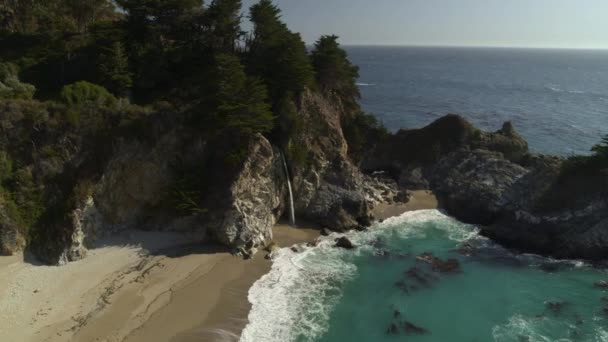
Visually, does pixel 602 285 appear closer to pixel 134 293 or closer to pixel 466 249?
pixel 466 249

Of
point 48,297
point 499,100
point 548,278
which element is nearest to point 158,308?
point 48,297

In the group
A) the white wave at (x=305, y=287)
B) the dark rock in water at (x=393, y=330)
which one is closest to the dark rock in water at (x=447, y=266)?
the white wave at (x=305, y=287)

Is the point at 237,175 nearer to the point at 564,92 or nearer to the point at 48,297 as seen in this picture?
the point at 48,297

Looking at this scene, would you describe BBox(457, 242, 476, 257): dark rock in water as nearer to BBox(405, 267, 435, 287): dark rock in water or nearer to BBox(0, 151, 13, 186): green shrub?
BBox(405, 267, 435, 287): dark rock in water

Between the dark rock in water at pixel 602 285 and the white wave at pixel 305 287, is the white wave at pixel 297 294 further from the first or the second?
the dark rock in water at pixel 602 285

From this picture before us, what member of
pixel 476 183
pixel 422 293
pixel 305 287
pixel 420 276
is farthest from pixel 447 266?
pixel 476 183
